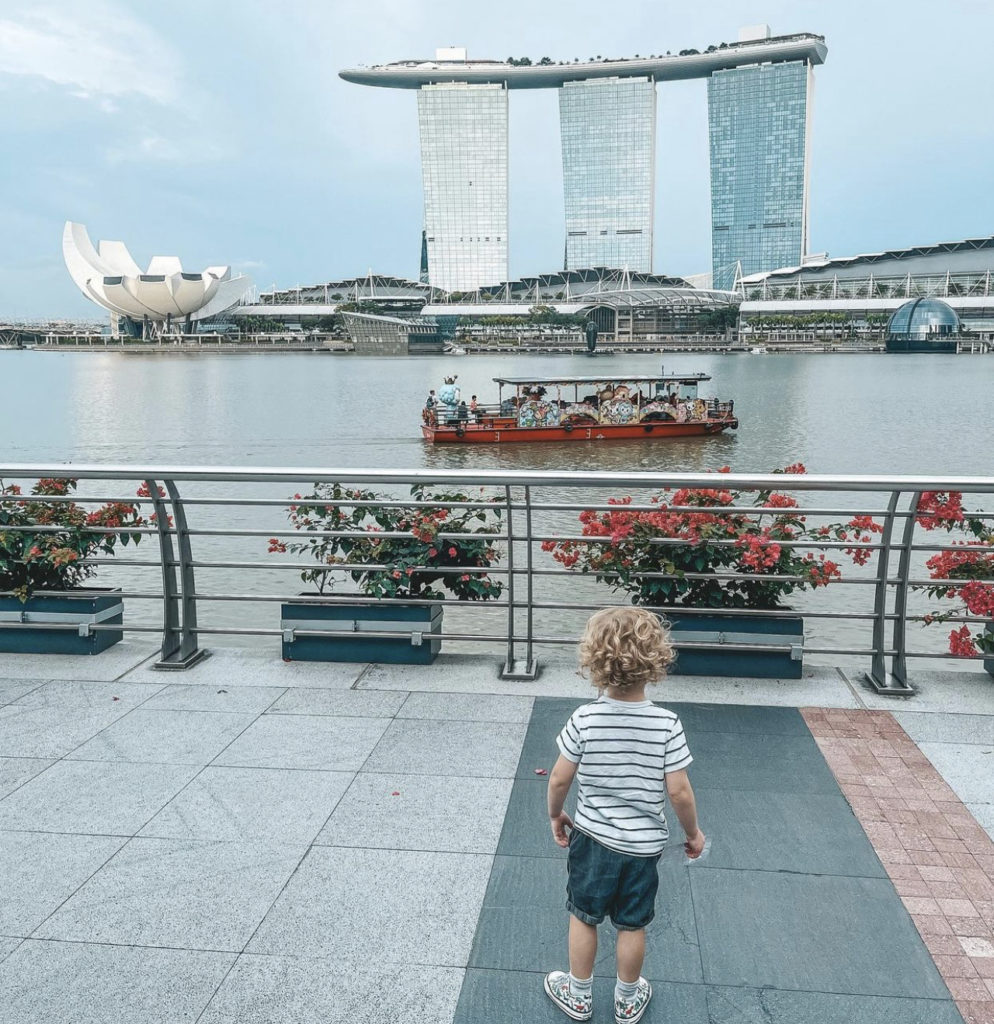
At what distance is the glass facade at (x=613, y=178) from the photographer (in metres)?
189

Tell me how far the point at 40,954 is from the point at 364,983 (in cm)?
107

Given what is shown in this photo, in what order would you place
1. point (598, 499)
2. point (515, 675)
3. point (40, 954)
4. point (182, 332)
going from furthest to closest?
Answer: point (182, 332) → point (598, 499) → point (515, 675) → point (40, 954)

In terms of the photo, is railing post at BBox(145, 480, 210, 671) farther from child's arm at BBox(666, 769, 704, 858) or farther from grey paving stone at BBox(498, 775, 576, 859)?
child's arm at BBox(666, 769, 704, 858)

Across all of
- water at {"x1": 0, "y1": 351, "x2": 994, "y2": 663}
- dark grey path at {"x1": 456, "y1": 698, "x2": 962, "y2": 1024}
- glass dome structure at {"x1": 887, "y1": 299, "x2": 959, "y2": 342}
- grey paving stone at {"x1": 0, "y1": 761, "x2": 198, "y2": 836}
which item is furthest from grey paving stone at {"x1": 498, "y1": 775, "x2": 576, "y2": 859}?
glass dome structure at {"x1": 887, "y1": 299, "x2": 959, "y2": 342}

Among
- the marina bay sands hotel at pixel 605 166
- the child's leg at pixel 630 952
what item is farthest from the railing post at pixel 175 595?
the marina bay sands hotel at pixel 605 166

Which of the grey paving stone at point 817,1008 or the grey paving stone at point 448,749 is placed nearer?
the grey paving stone at point 817,1008

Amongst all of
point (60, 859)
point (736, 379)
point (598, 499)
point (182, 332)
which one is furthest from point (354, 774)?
point (182, 332)

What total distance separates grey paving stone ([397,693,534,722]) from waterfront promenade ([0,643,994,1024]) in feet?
0.06

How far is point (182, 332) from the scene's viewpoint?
17062 centimetres

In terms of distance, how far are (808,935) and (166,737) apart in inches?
125

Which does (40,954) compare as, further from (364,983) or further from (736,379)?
(736,379)

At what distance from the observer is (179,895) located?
3291 mm

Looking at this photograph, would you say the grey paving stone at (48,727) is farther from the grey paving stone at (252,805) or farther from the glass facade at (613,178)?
the glass facade at (613,178)

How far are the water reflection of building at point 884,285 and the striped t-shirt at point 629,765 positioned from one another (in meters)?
159
